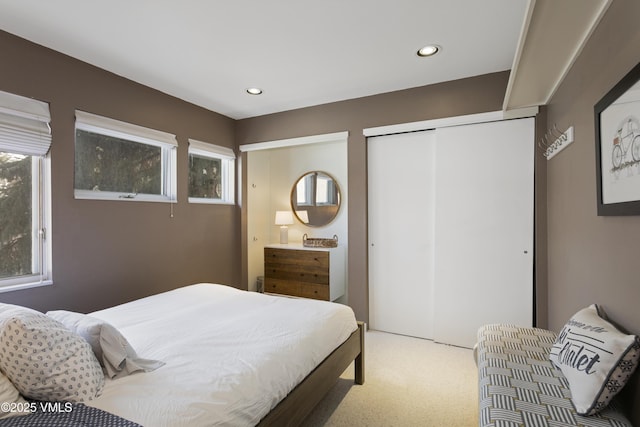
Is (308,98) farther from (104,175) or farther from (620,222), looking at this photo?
(620,222)

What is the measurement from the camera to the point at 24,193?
2240 mm

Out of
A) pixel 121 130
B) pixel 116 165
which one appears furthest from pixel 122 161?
pixel 121 130

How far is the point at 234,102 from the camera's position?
11.3ft

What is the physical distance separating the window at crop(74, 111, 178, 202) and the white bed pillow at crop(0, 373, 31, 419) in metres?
1.91

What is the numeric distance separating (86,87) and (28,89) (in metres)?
0.39

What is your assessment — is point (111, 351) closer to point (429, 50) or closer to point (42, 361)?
point (42, 361)

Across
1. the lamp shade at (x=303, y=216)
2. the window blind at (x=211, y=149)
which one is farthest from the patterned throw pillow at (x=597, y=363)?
the window blind at (x=211, y=149)

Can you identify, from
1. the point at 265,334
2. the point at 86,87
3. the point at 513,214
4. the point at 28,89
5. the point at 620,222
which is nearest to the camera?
the point at 620,222

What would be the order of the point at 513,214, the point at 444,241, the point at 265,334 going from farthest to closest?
the point at 444,241, the point at 513,214, the point at 265,334

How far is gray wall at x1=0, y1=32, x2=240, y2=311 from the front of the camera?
7.38 feet

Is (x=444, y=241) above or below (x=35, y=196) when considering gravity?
below

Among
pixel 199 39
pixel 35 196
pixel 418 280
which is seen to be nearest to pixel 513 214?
pixel 418 280

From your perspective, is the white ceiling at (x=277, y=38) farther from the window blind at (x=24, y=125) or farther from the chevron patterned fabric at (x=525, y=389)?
the chevron patterned fabric at (x=525, y=389)

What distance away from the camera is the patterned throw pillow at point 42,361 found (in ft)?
3.30
